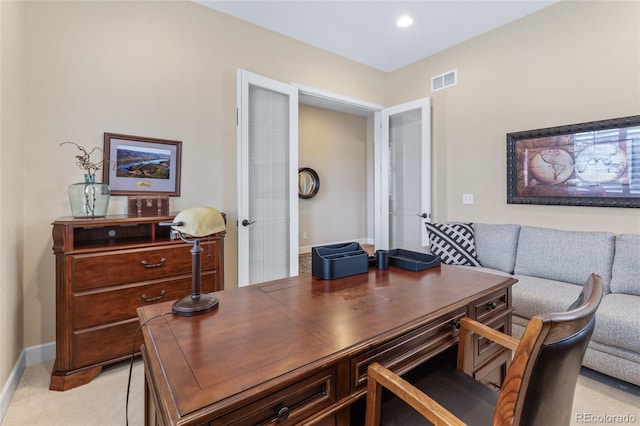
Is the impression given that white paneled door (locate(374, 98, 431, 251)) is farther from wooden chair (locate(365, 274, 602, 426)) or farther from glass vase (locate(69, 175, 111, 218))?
glass vase (locate(69, 175, 111, 218))

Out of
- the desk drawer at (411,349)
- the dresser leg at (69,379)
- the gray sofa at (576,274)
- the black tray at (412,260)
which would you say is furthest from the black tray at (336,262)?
the dresser leg at (69,379)

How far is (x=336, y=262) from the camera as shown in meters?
1.52

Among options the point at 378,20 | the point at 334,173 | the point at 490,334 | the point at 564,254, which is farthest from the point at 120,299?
the point at 334,173

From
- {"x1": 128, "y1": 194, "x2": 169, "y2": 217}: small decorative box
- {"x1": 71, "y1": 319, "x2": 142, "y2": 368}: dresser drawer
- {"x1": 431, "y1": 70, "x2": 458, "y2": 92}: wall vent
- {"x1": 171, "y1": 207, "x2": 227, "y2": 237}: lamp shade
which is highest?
{"x1": 431, "y1": 70, "x2": 458, "y2": 92}: wall vent

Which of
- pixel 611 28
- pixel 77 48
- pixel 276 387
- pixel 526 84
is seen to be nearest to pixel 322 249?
pixel 276 387

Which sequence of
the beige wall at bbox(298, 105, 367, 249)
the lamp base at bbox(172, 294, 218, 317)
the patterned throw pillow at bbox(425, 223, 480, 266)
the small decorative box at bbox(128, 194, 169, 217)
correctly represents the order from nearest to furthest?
1. the lamp base at bbox(172, 294, 218, 317)
2. the small decorative box at bbox(128, 194, 169, 217)
3. the patterned throw pillow at bbox(425, 223, 480, 266)
4. the beige wall at bbox(298, 105, 367, 249)

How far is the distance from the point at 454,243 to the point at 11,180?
366 centimetres

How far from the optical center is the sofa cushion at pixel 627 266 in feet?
7.53

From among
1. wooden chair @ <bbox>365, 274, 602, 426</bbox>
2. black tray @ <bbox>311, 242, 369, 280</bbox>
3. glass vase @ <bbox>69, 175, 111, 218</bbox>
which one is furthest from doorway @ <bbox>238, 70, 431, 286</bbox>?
wooden chair @ <bbox>365, 274, 602, 426</bbox>

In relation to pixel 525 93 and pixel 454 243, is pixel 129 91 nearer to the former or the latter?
pixel 454 243

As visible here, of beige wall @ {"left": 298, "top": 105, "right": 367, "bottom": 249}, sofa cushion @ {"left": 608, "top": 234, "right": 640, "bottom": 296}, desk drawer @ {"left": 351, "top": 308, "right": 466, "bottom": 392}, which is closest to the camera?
desk drawer @ {"left": 351, "top": 308, "right": 466, "bottom": 392}

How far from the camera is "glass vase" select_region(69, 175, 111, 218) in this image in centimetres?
215

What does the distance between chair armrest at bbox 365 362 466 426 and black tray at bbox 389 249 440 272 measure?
0.83 meters

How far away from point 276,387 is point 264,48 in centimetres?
339
